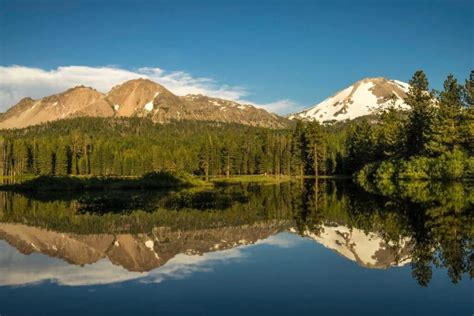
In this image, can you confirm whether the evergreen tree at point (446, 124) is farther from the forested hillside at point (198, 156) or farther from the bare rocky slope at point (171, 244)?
the bare rocky slope at point (171, 244)

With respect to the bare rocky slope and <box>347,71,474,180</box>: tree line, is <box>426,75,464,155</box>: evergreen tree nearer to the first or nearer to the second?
<box>347,71,474,180</box>: tree line

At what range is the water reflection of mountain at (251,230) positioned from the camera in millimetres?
22344

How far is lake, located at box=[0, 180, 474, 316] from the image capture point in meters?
15.3

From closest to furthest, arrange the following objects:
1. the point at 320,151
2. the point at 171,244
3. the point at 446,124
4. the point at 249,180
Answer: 1. the point at 171,244
2. the point at 446,124
3. the point at 249,180
4. the point at 320,151

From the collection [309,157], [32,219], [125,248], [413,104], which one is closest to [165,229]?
[125,248]

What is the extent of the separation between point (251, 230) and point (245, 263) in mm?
10626

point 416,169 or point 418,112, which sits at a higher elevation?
point 418,112

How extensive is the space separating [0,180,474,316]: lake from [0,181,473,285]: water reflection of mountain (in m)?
0.10

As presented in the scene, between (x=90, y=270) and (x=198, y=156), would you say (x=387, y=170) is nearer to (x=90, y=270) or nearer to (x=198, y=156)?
(x=90, y=270)

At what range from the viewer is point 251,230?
106ft

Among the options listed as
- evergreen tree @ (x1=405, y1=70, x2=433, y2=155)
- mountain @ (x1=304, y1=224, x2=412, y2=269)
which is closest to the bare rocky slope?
mountain @ (x1=304, y1=224, x2=412, y2=269)

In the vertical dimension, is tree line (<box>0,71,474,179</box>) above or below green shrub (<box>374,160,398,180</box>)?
above

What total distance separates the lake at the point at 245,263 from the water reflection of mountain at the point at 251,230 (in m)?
0.10

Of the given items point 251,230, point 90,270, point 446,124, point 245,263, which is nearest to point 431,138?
point 446,124
